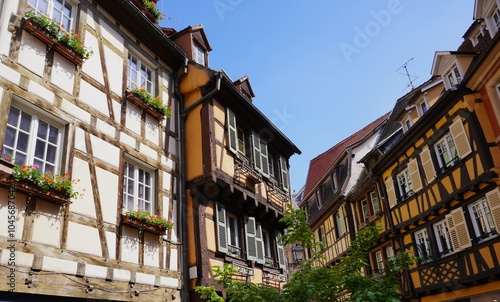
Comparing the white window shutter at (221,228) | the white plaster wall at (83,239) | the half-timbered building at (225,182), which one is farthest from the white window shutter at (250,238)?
the white plaster wall at (83,239)

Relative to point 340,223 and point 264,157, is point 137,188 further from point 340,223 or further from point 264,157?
point 340,223

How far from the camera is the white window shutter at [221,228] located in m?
9.70

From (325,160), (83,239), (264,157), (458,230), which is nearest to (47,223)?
(83,239)

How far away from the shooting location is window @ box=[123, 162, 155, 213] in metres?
7.94

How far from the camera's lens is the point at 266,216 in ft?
41.8

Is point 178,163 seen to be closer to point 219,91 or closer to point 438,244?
point 219,91

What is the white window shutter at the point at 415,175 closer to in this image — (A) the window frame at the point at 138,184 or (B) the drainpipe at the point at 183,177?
(B) the drainpipe at the point at 183,177

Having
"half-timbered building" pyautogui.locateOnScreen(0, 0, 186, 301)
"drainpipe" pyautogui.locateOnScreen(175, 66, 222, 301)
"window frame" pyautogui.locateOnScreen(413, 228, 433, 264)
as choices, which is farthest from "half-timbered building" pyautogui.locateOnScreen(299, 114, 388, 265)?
"half-timbered building" pyautogui.locateOnScreen(0, 0, 186, 301)

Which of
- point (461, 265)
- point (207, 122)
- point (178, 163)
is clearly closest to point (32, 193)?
point (178, 163)

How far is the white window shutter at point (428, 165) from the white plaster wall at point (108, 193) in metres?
10.9

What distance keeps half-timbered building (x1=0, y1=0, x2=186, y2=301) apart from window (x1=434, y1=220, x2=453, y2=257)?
9.21m

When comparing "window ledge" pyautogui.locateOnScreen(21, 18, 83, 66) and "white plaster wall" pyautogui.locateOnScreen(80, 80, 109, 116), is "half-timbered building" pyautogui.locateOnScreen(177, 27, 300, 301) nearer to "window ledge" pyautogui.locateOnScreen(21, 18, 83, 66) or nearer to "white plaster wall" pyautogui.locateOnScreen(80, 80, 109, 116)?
"white plaster wall" pyautogui.locateOnScreen(80, 80, 109, 116)

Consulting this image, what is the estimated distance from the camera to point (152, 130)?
912 centimetres

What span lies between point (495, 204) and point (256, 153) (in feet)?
22.1
